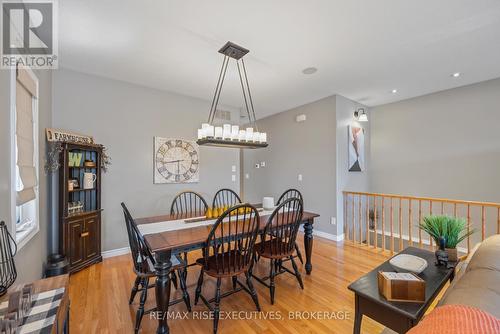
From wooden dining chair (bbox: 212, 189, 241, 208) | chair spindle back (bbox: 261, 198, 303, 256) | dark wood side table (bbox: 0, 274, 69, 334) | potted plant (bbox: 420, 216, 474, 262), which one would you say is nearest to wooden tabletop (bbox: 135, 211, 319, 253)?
chair spindle back (bbox: 261, 198, 303, 256)

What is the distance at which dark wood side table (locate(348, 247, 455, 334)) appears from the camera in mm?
1077

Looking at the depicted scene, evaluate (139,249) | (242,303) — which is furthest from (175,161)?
(242,303)

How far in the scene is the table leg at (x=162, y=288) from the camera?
1.58m

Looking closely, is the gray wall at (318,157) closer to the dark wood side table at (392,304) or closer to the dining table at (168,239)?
the dining table at (168,239)

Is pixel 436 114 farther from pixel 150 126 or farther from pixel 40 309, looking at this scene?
pixel 40 309

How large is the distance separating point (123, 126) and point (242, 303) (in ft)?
9.60

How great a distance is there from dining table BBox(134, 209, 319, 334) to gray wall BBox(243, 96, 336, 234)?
1.63m

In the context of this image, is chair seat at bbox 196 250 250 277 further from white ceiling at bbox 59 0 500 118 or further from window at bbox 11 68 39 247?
white ceiling at bbox 59 0 500 118

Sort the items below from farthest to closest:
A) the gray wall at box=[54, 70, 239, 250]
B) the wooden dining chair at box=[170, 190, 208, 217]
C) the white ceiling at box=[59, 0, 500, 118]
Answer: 1. the gray wall at box=[54, 70, 239, 250]
2. the wooden dining chair at box=[170, 190, 208, 217]
3. the white ceiling at box=[59, 0, 500, 118]

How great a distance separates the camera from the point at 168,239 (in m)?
1.77

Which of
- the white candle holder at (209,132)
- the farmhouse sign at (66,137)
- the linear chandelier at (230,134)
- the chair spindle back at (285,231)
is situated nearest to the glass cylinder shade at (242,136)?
the linear chandelier at (230,134)

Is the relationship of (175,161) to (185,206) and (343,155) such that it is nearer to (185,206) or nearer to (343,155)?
(185,206)

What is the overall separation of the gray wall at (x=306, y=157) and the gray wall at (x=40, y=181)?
396 centimetres

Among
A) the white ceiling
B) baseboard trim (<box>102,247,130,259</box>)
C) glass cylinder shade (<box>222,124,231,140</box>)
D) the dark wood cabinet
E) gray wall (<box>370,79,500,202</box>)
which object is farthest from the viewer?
gray wall (<box>370,79,500,202</box>)
